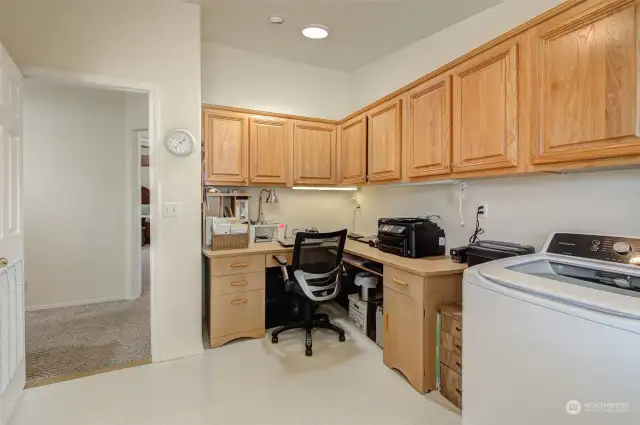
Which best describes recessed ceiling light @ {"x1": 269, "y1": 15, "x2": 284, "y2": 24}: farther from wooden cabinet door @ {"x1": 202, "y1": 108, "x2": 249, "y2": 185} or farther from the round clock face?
the round clock face

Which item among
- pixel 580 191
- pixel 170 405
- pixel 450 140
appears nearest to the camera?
pixel 580 191

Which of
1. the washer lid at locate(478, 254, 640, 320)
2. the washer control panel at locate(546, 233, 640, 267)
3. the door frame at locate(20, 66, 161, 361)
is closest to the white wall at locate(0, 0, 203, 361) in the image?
the door frame at locate(20, 66, 161, 361)

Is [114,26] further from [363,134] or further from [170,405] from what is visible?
[170,405]

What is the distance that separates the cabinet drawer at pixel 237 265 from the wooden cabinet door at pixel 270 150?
82 cm

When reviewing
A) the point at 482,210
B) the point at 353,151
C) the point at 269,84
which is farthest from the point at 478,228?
the point at 269,84

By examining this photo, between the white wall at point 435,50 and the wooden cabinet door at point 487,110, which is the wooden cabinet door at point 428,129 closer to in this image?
the wooden cabinet door at point 487,110

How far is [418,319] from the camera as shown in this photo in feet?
6.83

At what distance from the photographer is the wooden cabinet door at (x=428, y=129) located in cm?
223

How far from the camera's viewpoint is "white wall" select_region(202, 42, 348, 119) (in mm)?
3262

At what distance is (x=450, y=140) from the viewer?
2.20 m

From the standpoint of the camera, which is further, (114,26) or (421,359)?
(114,26)

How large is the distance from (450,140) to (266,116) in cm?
184

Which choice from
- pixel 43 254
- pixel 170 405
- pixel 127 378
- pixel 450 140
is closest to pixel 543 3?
pixel 450 140

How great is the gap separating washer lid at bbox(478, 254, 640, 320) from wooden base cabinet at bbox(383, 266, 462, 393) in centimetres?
57
